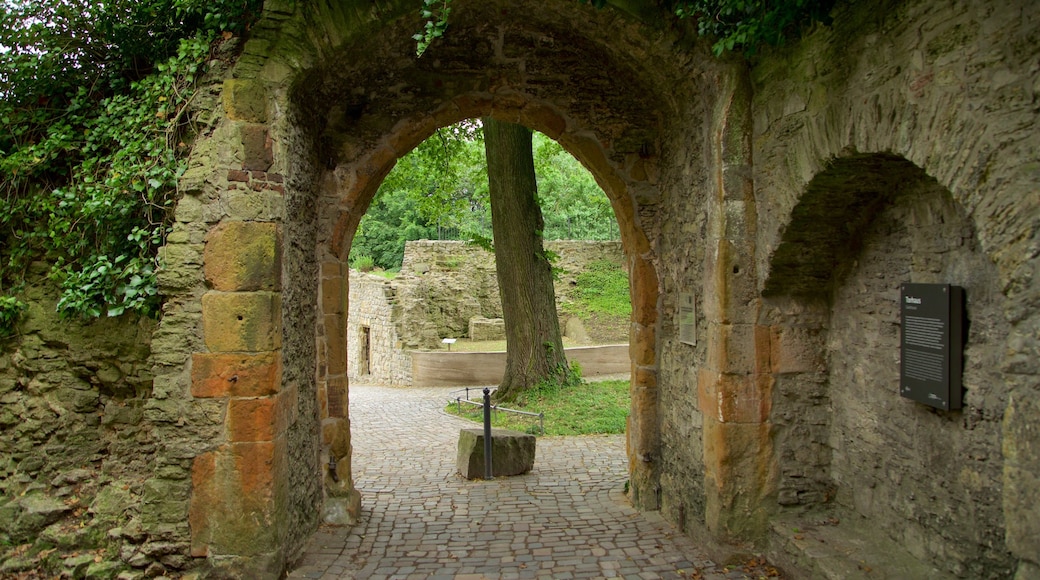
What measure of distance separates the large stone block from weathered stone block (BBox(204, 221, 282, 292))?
3316mm

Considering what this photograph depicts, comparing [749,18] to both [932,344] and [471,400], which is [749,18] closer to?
[932,344]

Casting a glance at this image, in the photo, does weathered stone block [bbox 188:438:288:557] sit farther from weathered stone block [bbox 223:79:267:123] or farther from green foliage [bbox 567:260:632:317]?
green foliage [bbox 567:260:632:317]

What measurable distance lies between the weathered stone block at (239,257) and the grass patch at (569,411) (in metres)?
5.39

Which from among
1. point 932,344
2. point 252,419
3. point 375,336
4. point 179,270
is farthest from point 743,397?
point 375,336

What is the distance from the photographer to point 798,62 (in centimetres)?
388

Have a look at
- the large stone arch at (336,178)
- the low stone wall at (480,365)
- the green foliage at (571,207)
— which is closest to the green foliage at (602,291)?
the low stone wall at (480,365)

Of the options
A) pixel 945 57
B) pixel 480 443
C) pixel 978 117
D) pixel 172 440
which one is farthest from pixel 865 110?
pixel 480 443

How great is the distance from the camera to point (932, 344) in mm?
3383

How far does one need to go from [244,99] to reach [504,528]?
359cm

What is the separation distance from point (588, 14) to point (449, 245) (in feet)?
45.1

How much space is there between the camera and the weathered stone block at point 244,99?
418 centimetres

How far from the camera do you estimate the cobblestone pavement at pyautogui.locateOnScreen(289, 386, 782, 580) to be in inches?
179

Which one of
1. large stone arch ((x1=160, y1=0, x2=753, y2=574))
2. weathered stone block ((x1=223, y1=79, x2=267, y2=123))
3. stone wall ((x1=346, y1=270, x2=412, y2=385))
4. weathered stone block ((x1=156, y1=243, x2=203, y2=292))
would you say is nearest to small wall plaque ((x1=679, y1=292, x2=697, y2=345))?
large stone arch ((x1=160, y1=0, x2=753, y2=574))

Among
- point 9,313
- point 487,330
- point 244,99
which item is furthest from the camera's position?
point 487,330
